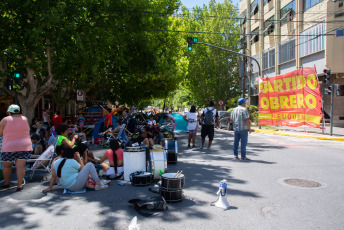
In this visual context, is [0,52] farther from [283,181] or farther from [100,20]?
[283,181]

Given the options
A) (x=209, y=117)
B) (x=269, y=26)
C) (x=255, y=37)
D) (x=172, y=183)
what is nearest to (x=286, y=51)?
(x=269, y=26)

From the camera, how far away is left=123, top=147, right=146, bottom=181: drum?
21.5 ft

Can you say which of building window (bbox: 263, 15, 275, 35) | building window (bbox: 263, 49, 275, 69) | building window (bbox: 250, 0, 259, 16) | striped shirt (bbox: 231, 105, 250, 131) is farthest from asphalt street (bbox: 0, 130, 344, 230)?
building window (bbox: 250, 0, 259, 16)

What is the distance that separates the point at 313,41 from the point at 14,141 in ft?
75.2

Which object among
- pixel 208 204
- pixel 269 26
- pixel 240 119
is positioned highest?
pixel 269 26

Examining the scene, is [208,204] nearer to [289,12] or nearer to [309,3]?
[309,3]

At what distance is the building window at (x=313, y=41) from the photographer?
69.9 ft

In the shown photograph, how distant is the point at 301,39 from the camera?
966 inches

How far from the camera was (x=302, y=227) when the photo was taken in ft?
13.0

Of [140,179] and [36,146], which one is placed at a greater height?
[36,146]

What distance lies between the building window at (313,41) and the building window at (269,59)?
6361mm

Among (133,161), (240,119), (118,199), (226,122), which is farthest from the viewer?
(226,122)

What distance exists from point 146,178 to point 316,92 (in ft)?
43.0

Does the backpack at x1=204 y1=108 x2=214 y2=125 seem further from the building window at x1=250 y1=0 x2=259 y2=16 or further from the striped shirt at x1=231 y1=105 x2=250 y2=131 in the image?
the building window at x1=250 y1=0 x2=259 y2=16
